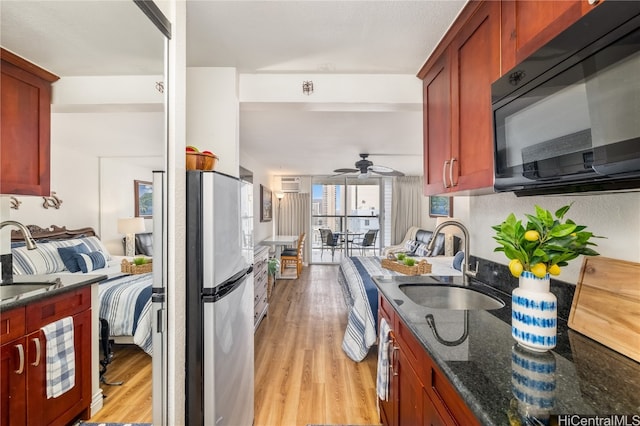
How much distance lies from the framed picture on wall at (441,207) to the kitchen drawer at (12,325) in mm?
6336

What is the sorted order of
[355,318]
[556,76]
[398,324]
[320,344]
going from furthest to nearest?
1. [320,344]
2. [355,318]
3. [398,324]
4. [556,76]

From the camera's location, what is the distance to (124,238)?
101 centimetres

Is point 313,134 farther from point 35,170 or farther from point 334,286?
point 35,170

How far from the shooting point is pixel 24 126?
25.0 inches

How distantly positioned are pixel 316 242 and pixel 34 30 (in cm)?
771

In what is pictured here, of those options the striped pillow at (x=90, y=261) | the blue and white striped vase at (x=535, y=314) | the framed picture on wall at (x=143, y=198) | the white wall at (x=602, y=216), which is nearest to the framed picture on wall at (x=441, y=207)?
the white wall at (x=602, y=216)

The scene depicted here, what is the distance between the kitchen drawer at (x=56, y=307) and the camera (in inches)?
25.7

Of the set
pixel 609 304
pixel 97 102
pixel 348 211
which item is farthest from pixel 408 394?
pixel 348 211

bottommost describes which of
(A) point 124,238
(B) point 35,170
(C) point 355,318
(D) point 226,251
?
(C) point 355,318

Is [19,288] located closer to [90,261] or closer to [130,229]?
[90,261]

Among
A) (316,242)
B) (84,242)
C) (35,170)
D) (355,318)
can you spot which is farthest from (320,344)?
(316,242)

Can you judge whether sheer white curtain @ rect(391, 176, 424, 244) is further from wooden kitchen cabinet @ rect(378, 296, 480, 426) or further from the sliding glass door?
wooden kitchen cabinet @ rect(378, 296, 480, 426)

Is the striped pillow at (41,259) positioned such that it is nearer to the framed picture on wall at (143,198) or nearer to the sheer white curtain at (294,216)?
the framed picture on wall at (143,198)

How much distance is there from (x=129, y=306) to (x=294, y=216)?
6.76m
